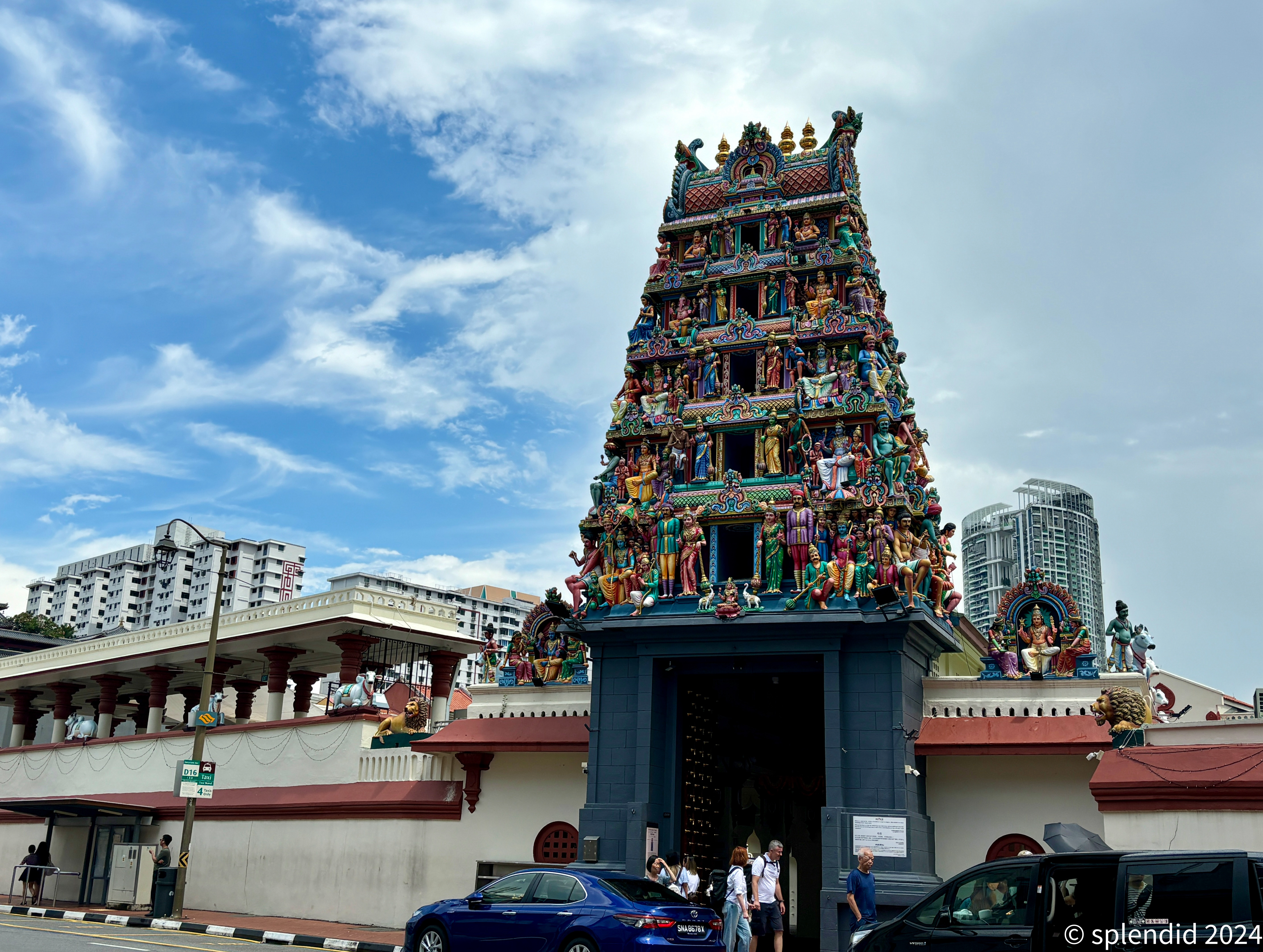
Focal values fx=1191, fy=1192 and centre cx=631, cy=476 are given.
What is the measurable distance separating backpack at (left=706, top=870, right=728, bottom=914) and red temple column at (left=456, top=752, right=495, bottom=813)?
5399 mm

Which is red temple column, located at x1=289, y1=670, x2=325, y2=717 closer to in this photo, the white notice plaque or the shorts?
the white notice plaque

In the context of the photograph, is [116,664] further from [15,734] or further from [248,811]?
[248,811]

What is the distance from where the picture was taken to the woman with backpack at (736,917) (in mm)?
16234

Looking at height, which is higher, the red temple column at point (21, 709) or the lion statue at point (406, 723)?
the red temple column at point (21, 709)

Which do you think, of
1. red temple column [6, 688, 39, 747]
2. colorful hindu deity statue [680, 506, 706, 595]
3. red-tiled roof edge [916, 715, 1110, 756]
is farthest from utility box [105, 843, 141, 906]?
red temple column [6, 688, 39, 747]

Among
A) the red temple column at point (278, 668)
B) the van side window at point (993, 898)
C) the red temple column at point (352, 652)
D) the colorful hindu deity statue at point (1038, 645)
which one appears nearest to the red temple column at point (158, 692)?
the red temple column at point (278, 668)

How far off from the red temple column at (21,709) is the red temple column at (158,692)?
29.5ft

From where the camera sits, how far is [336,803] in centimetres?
2770

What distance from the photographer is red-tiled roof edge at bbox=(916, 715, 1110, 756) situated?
21906 millimetres

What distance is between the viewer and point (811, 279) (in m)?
27.1

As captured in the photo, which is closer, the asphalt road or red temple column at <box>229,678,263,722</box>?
the asphalt road

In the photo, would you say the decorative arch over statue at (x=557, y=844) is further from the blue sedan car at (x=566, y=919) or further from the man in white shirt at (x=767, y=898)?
the blue sedan car at (x=566, y=919)

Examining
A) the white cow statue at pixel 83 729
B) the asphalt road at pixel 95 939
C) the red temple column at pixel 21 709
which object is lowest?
the asphalt road at pixel 95 939

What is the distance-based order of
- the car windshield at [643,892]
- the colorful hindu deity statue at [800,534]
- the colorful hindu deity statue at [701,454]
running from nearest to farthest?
the car windshield at [643,892] → the colorful hindu deity statue at [800,534] → the colorful hindu deity statue at [701,454]
